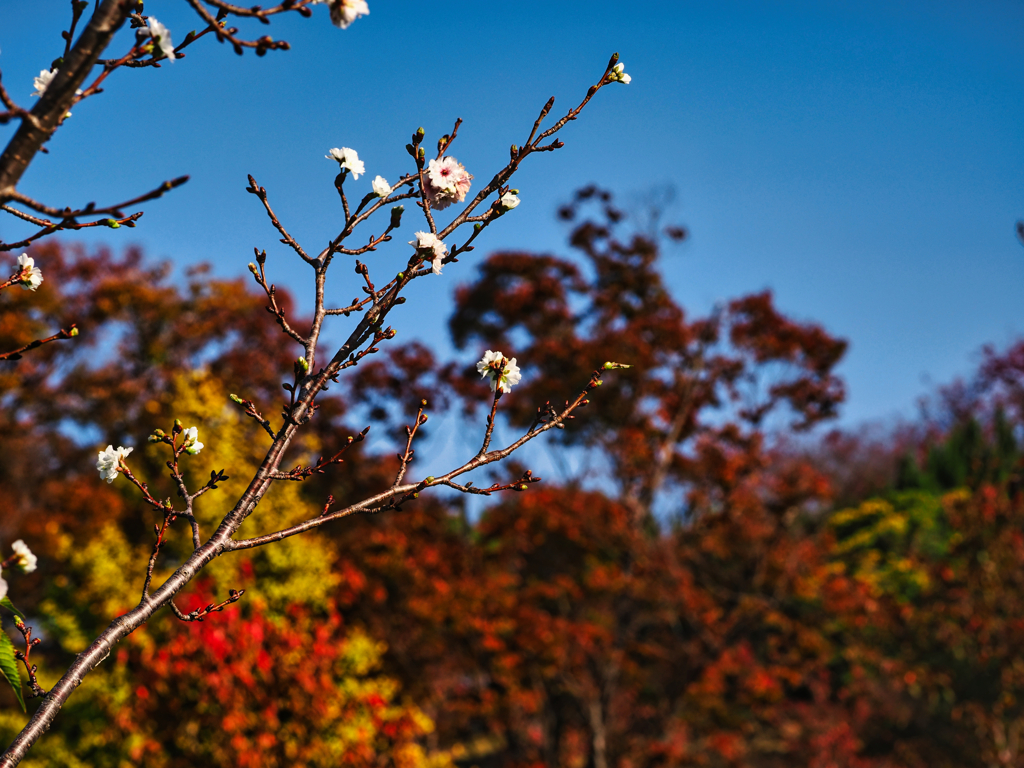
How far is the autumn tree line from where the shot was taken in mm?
6715

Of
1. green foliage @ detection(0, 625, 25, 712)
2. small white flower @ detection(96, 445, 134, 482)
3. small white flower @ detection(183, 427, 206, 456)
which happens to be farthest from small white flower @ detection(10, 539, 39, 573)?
small white flower @ detection(183, 427, 206, 456)

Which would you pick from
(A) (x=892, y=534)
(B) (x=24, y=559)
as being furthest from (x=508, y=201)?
(A) (x=892, y=534)

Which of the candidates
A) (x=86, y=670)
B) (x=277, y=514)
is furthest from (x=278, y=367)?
(x=86, y=670)

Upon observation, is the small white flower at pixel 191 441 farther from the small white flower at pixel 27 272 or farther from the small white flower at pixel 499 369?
the small white flower at pixel 499 369

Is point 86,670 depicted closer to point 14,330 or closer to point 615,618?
point 615,618

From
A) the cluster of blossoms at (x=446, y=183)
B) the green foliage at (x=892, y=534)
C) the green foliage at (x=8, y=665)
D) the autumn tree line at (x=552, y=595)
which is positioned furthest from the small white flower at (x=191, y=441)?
the green foliage at (x=892, y=534)

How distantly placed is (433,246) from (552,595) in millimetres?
8954

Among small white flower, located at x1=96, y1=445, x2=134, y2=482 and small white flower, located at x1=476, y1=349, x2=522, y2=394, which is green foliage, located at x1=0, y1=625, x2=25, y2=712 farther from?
small white flower, located at x1=476, y1=349, x2=522, y2=394

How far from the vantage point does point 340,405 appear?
13.3 metres

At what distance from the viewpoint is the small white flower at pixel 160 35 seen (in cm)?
116

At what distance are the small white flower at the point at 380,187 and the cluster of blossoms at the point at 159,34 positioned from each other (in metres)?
0.49

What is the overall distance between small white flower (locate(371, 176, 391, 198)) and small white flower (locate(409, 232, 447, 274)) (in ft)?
0.46

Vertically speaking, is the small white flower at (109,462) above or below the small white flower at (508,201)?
below

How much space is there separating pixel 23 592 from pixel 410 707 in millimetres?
9591
